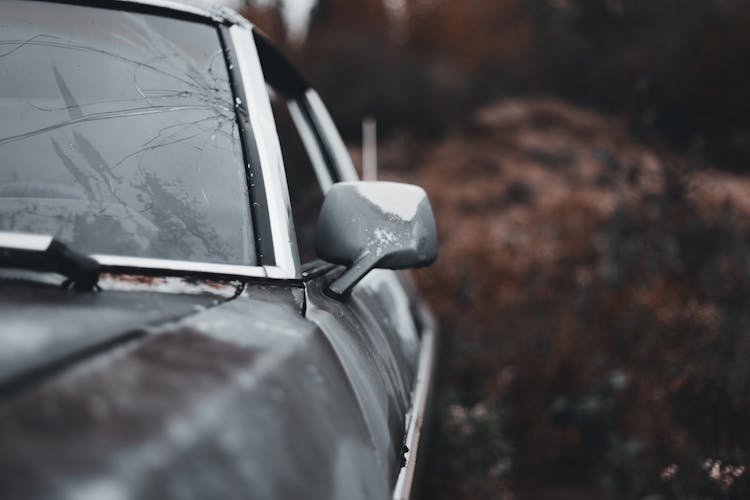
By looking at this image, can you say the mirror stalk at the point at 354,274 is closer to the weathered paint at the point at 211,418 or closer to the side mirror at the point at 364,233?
the side mirror at the point at 364,233

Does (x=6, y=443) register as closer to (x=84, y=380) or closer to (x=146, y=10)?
(x=84, y=380)

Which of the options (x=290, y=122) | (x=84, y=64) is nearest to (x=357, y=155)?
(x=290, y=122)

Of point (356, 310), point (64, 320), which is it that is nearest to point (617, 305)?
point (356, 310)

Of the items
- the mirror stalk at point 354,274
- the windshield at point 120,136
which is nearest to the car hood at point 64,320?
the windshield at point 120,136

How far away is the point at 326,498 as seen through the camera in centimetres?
93

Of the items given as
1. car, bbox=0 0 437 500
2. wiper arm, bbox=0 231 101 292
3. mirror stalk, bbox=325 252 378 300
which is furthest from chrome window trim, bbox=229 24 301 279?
wiper arm, bbox=0 231 101 292

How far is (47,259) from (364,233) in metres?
0.63

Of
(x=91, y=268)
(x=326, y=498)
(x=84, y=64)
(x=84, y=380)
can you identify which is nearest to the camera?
(x=84, y=380)

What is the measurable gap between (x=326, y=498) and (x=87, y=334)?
34cm

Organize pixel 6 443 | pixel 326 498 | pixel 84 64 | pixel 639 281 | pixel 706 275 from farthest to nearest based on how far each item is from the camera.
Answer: pixel 639 281, pixel 706 275, pixel 84 64, pixel 326 498, pixel 6 443

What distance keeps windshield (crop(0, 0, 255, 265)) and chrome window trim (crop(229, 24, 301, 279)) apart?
4 centimetres

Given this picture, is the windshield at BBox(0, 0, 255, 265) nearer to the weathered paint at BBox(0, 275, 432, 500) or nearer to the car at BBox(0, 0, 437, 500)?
the car at BBox(0, 0, 437, 500)

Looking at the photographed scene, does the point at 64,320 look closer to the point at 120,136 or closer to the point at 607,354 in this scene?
the point at 120,136

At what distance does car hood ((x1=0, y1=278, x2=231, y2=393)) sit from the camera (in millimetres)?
823
